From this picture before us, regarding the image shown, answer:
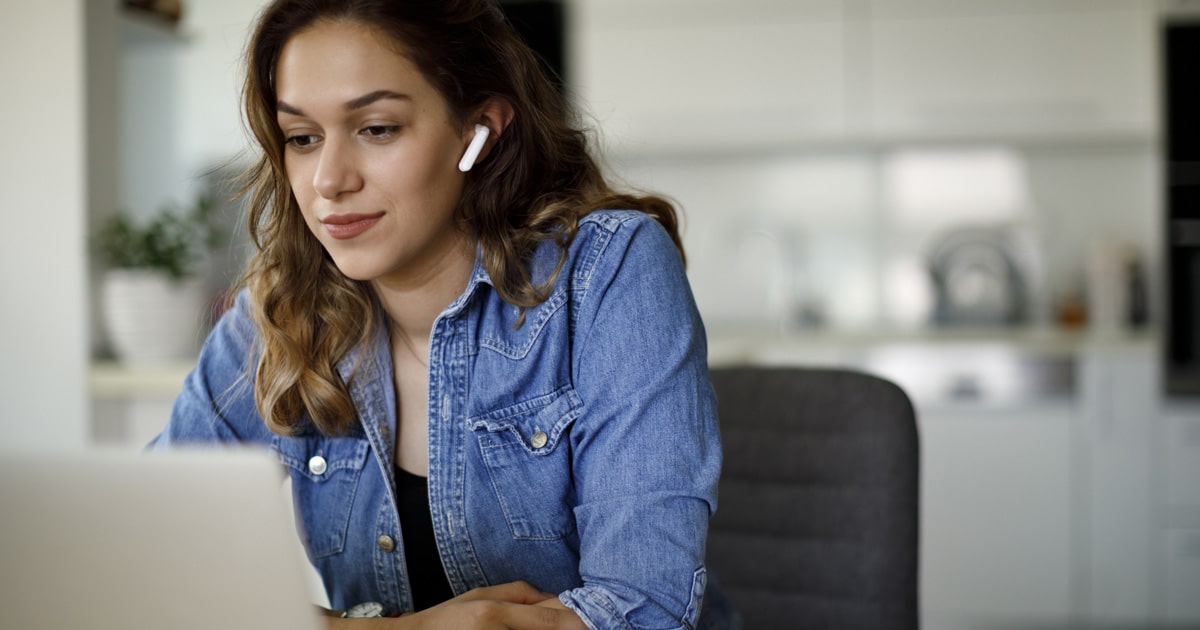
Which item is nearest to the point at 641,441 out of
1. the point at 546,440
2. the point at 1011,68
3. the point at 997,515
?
the point at 546,440

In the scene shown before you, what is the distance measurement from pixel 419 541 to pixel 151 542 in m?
0.66

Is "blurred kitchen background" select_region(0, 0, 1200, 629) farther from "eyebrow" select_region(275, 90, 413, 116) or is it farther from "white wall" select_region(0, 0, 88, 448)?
"eyebrow" select_region(275, 90, 413, 116)

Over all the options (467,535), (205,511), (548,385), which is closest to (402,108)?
(548,385)

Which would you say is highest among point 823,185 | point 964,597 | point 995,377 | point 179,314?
point 823,185

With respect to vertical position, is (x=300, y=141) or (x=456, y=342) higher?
(x=300, y=141)

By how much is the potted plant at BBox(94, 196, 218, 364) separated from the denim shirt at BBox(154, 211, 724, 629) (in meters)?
1.39

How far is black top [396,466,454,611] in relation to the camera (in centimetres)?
121

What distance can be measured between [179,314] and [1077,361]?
2.75 meters

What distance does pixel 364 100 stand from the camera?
109cm

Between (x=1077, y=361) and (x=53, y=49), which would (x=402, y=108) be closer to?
(x=53, y=49)

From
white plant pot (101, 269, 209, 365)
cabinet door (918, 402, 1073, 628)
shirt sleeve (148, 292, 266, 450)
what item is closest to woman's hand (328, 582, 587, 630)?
shirt sleeve (148, 292, 266, 450)

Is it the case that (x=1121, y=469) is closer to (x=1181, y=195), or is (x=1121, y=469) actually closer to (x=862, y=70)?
(x=1181, y=195)

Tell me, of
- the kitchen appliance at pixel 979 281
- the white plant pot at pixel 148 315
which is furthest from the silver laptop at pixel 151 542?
the kitchen appliance at pixel 979 281

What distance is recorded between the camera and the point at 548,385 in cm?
115
